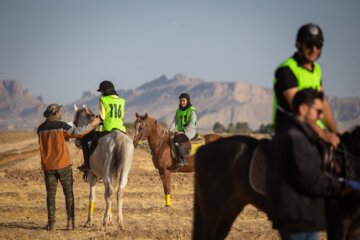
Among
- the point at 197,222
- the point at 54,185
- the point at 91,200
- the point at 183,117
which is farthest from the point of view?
the point at 183,117

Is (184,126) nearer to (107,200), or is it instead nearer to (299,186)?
(107,200)

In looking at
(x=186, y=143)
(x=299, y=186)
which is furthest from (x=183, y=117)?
(x=299, y=186)

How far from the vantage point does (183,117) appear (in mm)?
18766

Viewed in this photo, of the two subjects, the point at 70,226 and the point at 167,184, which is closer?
the point at 70,226

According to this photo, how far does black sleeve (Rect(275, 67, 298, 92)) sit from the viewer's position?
695cm

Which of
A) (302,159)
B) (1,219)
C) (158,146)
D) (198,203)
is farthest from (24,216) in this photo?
→ (302,159)

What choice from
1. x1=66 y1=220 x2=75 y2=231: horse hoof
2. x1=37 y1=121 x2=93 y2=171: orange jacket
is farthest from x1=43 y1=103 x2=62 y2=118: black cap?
x1=66 y1=220 x2=75 y2=231: horse hoof

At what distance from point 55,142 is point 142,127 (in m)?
5.61

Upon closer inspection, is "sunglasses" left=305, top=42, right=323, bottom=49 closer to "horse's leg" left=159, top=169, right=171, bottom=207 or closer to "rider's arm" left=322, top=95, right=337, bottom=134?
"rider's arm" left=322, top=95, right=337, bottom=134

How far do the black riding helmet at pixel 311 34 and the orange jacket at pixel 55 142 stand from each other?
667 centimetres

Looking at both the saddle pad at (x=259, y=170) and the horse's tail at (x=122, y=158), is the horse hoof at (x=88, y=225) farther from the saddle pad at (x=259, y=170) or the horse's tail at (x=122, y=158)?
the saddle pad at (x=259, y=170)

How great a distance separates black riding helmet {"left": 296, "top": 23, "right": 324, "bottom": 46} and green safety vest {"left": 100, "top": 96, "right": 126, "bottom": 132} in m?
7.14

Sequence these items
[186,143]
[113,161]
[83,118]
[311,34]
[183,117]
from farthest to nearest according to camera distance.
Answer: [186,143]
[183,117]
[83,118]
[113,161]
[311,34]

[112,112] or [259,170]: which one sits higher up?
[112,112]
